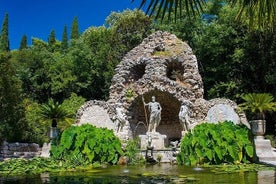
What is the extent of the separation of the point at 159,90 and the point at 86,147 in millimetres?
7307

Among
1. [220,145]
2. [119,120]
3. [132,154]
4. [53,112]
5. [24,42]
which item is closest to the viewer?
[220,145]

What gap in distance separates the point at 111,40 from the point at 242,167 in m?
24.1

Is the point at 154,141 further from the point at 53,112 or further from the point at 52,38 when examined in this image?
the point at 52,38

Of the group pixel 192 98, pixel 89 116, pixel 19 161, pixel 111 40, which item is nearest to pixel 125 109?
pixel 89 116

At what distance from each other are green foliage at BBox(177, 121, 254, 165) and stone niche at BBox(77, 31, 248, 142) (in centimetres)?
603

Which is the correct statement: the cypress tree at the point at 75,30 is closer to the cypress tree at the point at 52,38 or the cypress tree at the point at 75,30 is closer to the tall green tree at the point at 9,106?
the cypress tree at the point at 52,38

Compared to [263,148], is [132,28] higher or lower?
higher

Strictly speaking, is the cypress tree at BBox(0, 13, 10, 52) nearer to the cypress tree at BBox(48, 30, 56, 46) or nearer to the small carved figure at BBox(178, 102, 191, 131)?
the cypress tree at BBox(48, 30, 56, 46)

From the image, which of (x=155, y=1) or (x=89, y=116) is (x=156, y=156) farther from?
(x=155, y=1)

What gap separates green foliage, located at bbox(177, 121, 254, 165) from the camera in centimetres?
1155

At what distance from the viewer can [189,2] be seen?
3613mm

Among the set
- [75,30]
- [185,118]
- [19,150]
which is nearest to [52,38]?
[75,30]

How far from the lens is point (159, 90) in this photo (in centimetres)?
1889

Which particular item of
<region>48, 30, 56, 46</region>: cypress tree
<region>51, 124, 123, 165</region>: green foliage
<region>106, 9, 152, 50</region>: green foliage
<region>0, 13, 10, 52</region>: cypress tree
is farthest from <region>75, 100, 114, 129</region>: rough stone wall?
<region>48, 30, 56, 46</region>: cypress tree
